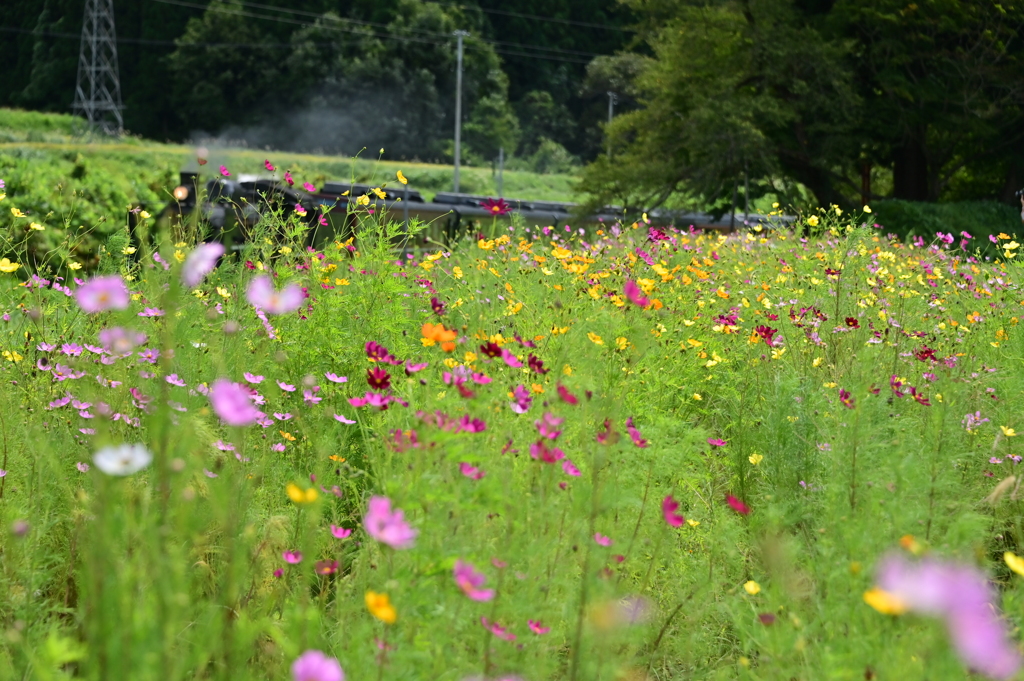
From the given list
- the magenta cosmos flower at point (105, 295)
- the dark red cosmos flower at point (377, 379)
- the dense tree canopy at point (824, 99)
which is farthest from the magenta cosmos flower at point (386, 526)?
the dense tree canopy at point (824, 99)

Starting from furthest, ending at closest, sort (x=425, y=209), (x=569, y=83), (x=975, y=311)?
1. (x=569, y=83)
2. (x=425, y=209)
3. (x=975, y=311)

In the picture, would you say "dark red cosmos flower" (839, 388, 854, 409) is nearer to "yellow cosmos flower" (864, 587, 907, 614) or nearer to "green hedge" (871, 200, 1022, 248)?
"yellow cosmos flower" (864, 587, 907, 614)

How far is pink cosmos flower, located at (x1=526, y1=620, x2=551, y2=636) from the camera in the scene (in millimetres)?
1706

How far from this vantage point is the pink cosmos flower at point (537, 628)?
67.2 inches

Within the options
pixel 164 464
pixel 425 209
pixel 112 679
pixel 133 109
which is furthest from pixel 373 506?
pixel 133 109

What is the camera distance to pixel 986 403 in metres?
3.25

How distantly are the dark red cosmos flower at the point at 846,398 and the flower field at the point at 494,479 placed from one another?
6 centimetres

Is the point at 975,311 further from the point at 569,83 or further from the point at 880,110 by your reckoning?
the point at 569,83

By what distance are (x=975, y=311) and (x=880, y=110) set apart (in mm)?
13038

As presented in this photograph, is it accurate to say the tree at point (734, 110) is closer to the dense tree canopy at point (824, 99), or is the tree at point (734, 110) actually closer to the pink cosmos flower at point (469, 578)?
the dense tree canopy at point (824, 99)

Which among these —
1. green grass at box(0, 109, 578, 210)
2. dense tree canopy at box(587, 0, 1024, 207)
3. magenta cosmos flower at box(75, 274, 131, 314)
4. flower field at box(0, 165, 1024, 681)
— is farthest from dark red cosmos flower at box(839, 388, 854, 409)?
green grass at box(0, 109, 578, 210)

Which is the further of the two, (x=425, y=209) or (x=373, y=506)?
(x=425, y=209)

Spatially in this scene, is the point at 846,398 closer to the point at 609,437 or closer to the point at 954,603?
the point at 609,437

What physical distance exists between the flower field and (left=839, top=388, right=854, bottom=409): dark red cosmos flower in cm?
6
